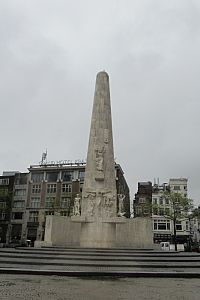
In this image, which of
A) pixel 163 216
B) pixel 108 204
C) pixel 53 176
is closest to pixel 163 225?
pixel 163 216

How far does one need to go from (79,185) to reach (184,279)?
55.0 metres

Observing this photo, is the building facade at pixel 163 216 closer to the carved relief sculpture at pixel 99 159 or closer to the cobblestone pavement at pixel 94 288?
the carved relief sculpture at pixel 99 159

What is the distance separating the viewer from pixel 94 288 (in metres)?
8.42

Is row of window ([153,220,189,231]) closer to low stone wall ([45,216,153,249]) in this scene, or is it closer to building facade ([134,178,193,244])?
building facade ([134,178,193,244])

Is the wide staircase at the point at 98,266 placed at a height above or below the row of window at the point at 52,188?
below

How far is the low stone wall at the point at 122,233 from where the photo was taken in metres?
24.3

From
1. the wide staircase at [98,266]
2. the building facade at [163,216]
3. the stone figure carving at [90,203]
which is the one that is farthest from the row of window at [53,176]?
the wide staircase at [98,266]

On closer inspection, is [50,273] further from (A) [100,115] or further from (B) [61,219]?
(A) [100,115]

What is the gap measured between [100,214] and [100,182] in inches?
96.7

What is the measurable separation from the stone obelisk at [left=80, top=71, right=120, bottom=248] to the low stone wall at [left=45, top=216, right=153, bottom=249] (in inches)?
64.7

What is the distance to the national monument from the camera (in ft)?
76.3

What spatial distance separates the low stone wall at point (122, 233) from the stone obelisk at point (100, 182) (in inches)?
64.7

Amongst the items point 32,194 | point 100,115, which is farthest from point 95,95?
point 32,194

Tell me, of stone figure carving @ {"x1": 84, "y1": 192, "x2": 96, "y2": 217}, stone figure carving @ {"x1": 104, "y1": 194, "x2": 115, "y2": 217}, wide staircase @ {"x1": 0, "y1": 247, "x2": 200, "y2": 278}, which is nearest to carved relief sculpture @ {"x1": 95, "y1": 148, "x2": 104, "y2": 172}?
stone figure carving @ {"x1": 84, "y1": 192, "x2": 96, "y2": 217}
